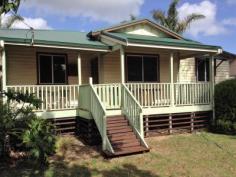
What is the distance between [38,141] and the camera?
22.4ft

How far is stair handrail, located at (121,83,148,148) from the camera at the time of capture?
961 centimetres

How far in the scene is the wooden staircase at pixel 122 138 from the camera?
8.85 meters

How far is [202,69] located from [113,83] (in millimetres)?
→ 7877

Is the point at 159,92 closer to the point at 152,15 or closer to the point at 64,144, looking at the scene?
the point at 64,144

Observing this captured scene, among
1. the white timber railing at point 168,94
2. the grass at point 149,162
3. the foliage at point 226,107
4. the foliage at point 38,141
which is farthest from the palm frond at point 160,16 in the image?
the foliage at point 38,141

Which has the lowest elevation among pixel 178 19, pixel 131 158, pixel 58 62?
pixel 131 158

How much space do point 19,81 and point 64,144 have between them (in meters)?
3.94

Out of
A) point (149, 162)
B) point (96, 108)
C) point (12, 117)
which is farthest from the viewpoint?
point (96, 108)

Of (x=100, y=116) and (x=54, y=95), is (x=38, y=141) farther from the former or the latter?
(x=54, y=95)

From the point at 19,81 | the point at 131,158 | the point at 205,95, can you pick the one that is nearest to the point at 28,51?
the point at 19,81

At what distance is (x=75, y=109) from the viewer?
36.6ft

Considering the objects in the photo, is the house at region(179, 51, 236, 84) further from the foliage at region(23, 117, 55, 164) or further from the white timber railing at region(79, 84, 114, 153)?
the foliage at region(23, 117, 55, 164)

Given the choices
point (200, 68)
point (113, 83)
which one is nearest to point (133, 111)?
point (113, 83)

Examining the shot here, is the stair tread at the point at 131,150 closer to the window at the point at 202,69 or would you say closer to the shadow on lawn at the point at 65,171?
the shadow on lawn at the point at 65,171
